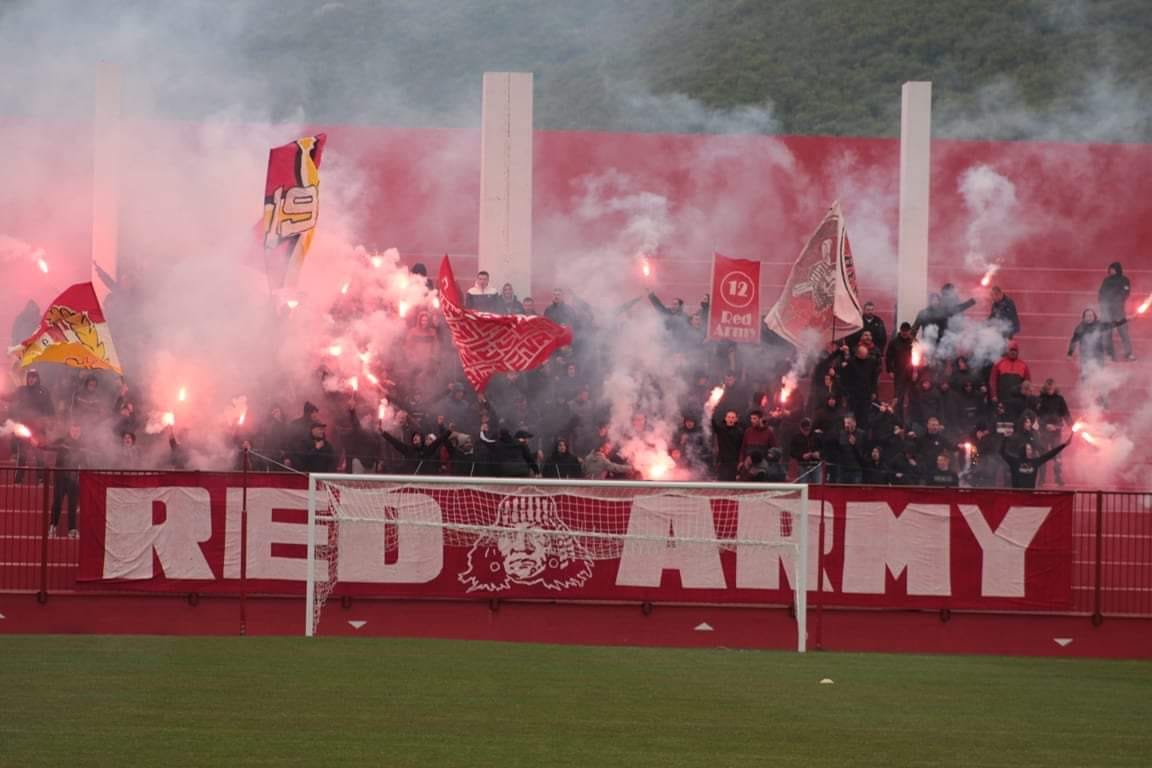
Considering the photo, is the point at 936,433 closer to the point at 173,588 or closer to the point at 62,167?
the point at 173,588

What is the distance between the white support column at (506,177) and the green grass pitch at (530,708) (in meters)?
9.17

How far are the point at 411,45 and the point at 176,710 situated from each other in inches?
1623

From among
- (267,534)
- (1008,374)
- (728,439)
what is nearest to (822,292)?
(728,439)

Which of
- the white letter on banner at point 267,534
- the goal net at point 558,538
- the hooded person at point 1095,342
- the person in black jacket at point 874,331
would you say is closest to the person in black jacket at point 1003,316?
the hooded person at point 1095,342

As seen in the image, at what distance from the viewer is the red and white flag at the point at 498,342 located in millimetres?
15250

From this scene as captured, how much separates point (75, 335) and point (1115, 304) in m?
12.9

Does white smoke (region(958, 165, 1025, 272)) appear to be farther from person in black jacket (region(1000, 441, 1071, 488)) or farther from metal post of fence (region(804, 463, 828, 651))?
metal post of fence (region(804, 463, 828, 651))

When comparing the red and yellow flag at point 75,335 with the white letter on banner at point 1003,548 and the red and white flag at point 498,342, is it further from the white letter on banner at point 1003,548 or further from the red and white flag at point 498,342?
the white letter on banner at point 1003,548

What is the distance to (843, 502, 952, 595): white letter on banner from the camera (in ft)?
45.2

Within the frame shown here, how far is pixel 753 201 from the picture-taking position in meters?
21.5

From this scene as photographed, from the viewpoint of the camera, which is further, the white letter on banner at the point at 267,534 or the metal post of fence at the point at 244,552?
the white letter on banner at the point at 267,534

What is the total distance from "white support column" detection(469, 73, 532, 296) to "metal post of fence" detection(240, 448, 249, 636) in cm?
711

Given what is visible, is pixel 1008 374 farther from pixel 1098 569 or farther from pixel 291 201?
pixel 291 201

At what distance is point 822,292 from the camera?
55.6 feet
